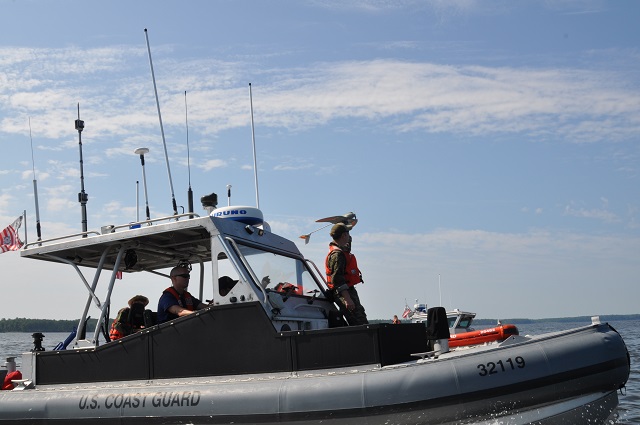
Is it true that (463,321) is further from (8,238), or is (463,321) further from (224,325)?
(224,325)

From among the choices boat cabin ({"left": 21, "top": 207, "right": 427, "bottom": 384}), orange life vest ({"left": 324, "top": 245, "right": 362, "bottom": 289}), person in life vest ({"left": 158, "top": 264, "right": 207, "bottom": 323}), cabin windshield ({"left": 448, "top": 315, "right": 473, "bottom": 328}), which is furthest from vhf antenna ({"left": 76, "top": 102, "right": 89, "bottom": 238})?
cabin windshield ({"left": 448, "top": 315, "right": 473, "bottom": 328})

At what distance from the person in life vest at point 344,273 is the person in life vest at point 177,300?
Result: 1454mm

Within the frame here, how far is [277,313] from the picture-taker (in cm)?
705

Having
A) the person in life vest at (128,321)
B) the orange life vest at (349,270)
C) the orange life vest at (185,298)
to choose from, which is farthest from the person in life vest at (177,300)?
the orange life vest at (349,270)

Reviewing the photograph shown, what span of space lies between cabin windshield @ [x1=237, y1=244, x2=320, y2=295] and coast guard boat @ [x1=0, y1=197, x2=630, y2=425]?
24 millimetres

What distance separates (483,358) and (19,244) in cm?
724

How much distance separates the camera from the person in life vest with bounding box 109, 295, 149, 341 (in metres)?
8.04

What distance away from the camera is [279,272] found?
8.09 meters

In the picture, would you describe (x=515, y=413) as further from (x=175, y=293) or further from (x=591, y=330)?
(x=175, y=293)

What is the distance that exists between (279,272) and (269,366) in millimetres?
1589

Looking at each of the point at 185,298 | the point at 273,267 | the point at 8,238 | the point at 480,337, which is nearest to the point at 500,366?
the point at 273,267

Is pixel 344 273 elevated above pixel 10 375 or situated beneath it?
elevated above

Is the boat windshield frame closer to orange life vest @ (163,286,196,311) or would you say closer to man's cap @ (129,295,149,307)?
orange life vest @ (163,286,196,311)

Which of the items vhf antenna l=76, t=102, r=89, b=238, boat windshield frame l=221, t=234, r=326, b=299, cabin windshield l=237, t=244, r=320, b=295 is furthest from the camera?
vhf antenna l=76, t=102, r=89, b=238
